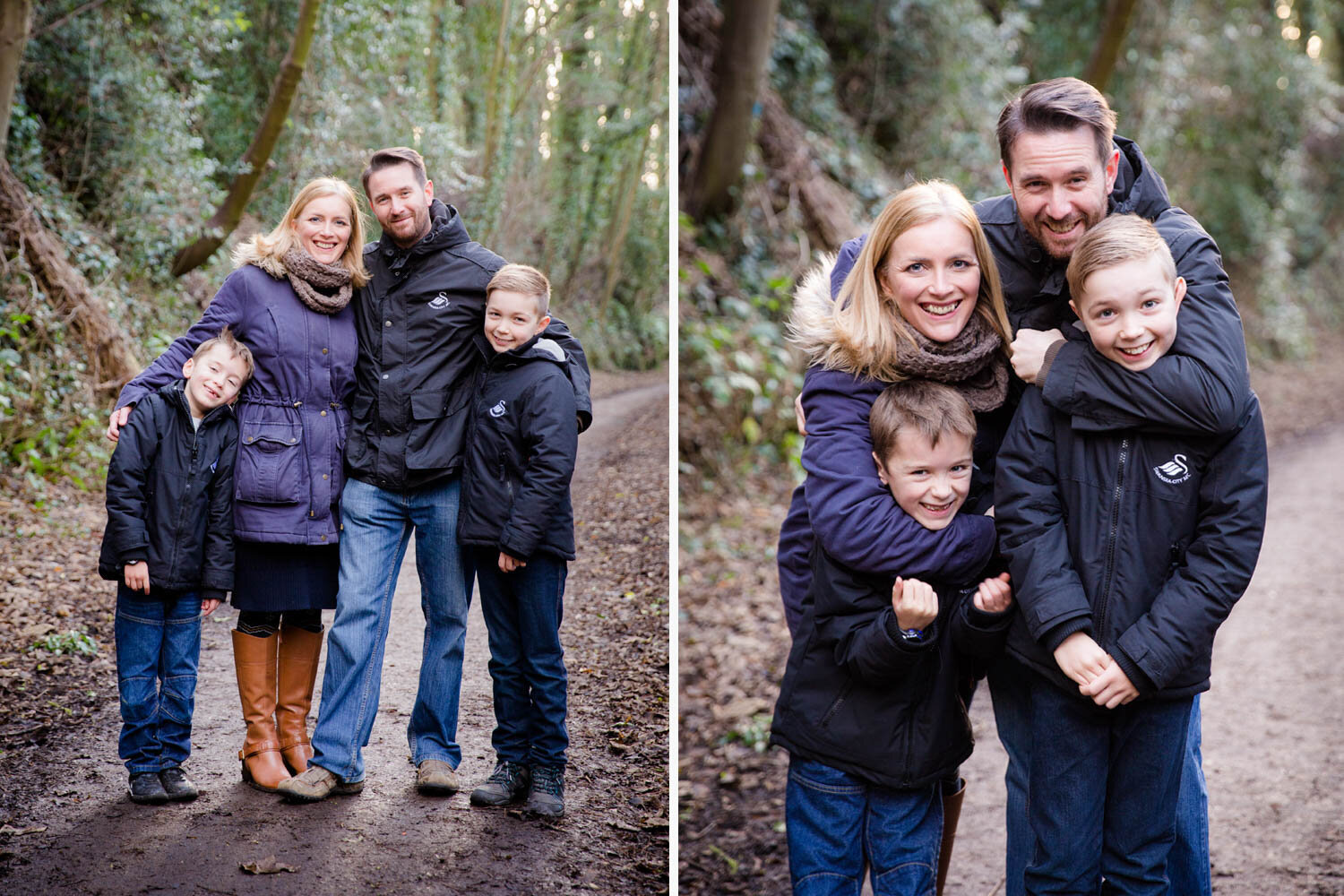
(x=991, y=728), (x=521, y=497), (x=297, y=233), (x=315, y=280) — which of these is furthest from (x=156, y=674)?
(x=991, y=728)

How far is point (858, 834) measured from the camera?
9.68 feet

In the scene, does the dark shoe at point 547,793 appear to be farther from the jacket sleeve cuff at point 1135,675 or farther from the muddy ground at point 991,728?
the jacket sleeve cuff at point 1135,675

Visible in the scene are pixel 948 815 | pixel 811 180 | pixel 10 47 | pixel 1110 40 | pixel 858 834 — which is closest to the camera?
pixel 858 834

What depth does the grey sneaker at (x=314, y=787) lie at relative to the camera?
2979 mm

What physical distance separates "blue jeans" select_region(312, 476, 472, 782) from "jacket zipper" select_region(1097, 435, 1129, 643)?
181cm

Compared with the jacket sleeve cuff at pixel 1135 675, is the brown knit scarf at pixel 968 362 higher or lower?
higher

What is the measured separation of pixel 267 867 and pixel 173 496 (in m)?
1.20

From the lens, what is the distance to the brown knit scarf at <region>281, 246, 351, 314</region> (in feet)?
11.2

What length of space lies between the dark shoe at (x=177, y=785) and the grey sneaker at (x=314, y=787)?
22 centimetres

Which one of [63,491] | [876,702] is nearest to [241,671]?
[63,491]

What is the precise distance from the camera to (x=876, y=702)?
285cm

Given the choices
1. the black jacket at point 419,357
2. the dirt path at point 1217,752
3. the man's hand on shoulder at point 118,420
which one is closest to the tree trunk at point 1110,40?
the dirt path at point 1217,752

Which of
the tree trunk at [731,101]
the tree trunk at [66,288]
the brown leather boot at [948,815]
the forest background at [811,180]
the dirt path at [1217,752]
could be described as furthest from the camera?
the tree trunk at [731,101]

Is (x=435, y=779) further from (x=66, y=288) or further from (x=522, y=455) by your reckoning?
(x=66, y=288)
